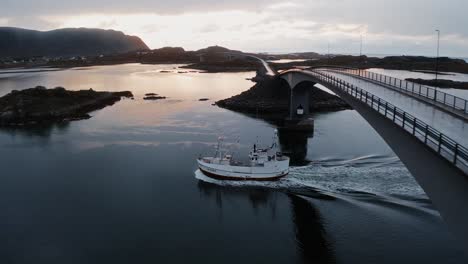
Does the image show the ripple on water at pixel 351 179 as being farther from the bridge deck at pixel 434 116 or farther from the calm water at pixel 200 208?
the bridge deck at pixel 434 116

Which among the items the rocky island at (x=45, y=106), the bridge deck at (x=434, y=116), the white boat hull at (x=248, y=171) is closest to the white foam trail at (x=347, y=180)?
the white boat hull at (x=248, y=171)

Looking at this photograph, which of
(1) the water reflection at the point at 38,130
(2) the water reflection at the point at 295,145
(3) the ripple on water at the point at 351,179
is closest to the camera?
(3) the ripple on water at the point at 351,179

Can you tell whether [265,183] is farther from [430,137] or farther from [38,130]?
[38,130]

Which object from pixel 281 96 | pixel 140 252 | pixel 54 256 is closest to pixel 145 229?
pixel 140 252

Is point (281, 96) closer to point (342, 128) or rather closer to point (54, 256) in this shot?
point (342, 128)

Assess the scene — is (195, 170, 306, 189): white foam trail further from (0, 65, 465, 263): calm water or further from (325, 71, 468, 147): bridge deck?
(325, 71, 468, 147): bridge deck

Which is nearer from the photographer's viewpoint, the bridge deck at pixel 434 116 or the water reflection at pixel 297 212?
the bridge deck at pixel 434 116
